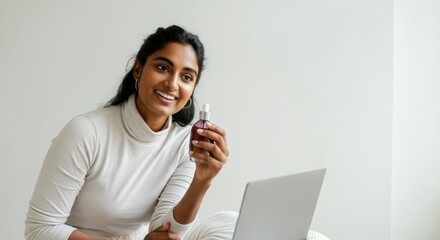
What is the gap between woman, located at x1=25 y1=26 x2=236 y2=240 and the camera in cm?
144

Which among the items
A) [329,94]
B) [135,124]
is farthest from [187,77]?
[329,94]

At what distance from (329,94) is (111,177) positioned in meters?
1.31

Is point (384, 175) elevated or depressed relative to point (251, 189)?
elevated

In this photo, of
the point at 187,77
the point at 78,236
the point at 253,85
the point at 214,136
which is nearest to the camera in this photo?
the point at 214,136

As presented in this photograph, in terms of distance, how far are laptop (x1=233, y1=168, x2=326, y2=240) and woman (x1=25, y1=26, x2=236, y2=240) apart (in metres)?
0.16

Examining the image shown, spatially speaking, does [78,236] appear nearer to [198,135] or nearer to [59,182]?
[59,182]

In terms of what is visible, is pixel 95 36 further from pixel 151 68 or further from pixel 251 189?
pixel 251 189

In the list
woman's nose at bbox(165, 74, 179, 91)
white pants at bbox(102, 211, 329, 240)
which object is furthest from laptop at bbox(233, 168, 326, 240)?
woman's nose at bbox(165, 74, 179, 91)

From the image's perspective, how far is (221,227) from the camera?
1526 millimetres

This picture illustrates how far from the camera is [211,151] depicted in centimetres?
137


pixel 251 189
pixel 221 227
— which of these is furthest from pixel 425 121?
pixel 251 189

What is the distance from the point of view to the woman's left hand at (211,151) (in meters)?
1.34

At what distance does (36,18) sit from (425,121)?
1.70 m

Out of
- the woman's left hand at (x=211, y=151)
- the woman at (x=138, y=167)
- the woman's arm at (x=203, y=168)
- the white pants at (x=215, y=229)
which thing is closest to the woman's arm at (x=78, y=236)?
the woman at (x=138, y=167)
